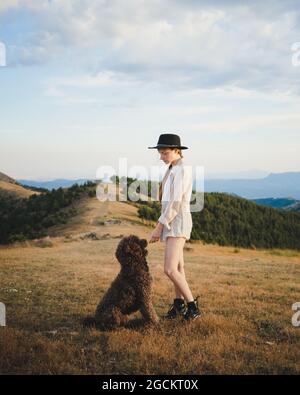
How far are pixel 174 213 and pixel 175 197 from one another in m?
0.25

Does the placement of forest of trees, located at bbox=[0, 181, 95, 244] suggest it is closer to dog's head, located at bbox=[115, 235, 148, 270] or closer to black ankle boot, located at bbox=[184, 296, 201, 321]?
black ankle boot, located at bbox=[184, 296, 201, 321]

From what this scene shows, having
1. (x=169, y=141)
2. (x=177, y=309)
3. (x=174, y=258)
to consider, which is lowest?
(x=177, y=309)

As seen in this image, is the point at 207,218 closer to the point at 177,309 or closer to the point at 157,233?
the point at 177,309

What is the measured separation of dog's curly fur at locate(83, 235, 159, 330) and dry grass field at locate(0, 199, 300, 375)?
26 centimetres

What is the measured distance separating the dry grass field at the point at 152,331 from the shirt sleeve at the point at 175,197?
1.67 m

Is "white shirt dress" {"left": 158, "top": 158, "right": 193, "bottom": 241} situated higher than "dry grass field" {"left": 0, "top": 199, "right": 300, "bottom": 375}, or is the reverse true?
"white shirt dress" {"left": 158, "top": 158, "right": 193, "bottom": 241}

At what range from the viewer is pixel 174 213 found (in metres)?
7.05

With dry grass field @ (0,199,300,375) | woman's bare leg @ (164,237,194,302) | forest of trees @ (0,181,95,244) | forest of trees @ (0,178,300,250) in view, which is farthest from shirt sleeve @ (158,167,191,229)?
forest of trees @ (0,181,95,244)

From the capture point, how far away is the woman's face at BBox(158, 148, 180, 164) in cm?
725

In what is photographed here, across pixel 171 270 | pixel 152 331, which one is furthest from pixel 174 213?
pixel 152 331

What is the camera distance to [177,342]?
21.0 ft

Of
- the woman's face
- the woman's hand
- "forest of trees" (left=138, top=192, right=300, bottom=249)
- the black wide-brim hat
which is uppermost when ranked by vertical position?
the black wide-brim hat
